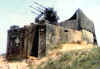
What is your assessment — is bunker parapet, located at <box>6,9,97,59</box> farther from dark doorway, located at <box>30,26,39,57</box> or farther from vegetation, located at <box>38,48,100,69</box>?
vegetation, located at <box>38,48,100,69</box>

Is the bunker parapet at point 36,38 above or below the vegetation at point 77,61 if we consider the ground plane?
above

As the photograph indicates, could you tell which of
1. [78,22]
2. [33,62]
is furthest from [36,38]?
[78,22]

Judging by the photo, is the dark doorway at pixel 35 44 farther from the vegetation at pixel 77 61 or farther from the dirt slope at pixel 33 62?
the vegetation at pixel 77 61

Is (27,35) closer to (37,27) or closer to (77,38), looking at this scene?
(37,27)

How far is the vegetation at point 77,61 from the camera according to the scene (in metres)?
12.0

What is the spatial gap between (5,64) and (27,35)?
143 inches

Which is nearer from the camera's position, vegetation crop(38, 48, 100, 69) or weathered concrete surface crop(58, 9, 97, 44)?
vegetation crop(38, 48, 100, 69)

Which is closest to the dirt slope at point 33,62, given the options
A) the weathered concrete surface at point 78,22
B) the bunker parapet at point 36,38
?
the bunker parapet at point 36,38

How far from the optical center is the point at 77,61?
1348cm

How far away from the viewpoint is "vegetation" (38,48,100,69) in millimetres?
11975

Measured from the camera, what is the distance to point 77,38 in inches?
864

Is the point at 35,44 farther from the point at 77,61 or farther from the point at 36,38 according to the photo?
the point at 77,61

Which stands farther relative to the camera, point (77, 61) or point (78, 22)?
point (78, 22)

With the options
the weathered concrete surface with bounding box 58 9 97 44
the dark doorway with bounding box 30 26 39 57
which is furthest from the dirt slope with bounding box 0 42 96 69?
the weathered concrete surface with bounding box 58 9 97 44
